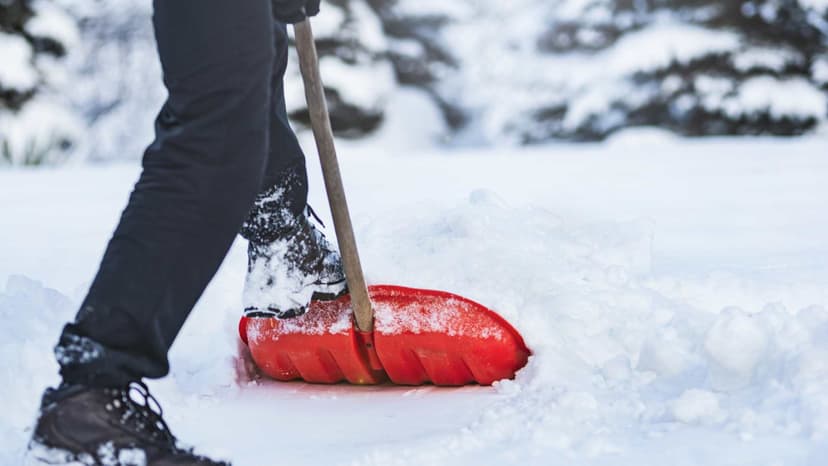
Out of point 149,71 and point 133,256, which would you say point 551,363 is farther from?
point 149,71

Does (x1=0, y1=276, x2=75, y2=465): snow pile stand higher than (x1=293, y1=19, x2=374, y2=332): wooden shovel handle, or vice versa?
(x1=293, y1=19, x2=374, y2=332): wooden shovel handle

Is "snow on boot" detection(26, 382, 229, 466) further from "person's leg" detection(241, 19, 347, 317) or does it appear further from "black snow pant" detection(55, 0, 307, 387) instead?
"person's leg" detection(241, 19, 347, 317)

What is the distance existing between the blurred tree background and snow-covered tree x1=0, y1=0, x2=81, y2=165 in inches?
0.5

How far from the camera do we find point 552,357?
148 cm

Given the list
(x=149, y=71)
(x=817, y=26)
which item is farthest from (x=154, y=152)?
(x=817, y=26)

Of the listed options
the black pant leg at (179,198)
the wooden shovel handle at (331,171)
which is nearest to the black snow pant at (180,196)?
the black pant leg at (179,198)

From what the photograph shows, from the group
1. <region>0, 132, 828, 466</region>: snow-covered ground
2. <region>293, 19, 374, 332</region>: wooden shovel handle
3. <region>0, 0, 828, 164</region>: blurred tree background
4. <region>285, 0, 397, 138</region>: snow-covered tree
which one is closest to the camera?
<region>0, 132, 828, 466</region>: snow-covered ground

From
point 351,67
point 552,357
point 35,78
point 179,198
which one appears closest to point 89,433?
point 179,198

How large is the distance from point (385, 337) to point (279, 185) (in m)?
0.32

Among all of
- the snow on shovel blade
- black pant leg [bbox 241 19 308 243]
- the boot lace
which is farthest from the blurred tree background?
the boot lace

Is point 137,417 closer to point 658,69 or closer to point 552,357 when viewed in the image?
point 552,357

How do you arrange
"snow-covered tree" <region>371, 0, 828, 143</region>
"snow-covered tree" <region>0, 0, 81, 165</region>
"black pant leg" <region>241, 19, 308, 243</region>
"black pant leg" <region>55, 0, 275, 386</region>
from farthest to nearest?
1. "snow-covered tree" <region>371, 0, 828, 143</region>
2. "snow-covered tree" <region>0, 0, 81, 165</region>
3. "black pant leg" <region>241, 19, 308, 243</region>
4. "black pant leg" <region>55, 0, 275, 386</region>

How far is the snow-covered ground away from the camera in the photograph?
1.17 meters

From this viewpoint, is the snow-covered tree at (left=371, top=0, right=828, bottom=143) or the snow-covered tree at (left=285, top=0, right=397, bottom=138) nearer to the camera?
the snow-covered tree at (left=371, top=0, right=828, bottom=143)
